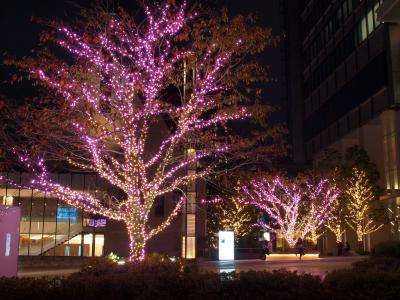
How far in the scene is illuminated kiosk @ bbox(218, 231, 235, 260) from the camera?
30.3 metres

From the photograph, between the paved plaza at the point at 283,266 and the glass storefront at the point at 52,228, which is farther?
the glass storefront at the point at 52,228

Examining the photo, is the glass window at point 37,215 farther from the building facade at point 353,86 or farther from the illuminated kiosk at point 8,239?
the building facade at point 353,86

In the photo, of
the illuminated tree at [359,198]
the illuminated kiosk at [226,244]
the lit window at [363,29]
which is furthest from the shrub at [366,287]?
the lit window at [363,29]

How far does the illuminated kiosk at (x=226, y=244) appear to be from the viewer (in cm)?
3033

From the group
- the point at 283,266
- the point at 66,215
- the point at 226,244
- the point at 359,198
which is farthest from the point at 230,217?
the point at 283,266

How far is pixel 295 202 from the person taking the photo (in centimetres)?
3834

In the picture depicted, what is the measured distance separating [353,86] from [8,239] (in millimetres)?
37286

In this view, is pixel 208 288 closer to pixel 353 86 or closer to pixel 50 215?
→ pixel 50 215

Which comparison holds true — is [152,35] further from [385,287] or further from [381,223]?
[381,223]

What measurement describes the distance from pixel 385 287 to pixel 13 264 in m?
12.4

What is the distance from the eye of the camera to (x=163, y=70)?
14602 mm

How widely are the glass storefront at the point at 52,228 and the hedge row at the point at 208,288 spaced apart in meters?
33.0

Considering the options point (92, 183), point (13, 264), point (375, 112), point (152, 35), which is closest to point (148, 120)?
point (152, 35)

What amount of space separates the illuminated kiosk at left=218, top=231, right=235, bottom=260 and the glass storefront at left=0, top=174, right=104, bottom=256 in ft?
48.3
